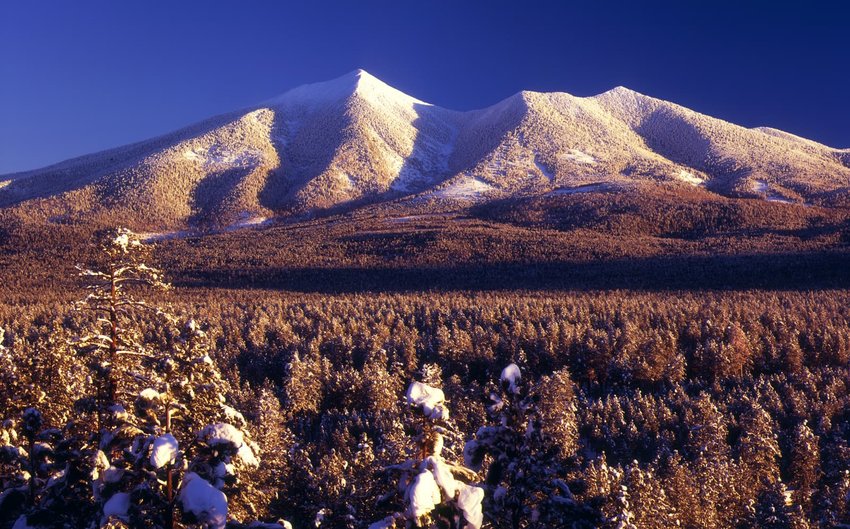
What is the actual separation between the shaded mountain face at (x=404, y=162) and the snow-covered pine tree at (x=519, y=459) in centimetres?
10734

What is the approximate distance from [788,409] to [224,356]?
98.9 feet

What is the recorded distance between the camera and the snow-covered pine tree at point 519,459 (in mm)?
6781

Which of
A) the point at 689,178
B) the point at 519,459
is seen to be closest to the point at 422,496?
the point at 519,459

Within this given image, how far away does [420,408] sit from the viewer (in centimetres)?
572

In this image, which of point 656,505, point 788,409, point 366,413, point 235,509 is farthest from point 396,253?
point 235,509

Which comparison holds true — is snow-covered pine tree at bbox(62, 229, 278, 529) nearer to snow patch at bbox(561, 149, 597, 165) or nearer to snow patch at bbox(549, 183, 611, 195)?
snow patch at bbox(549, 183, 611, 195)

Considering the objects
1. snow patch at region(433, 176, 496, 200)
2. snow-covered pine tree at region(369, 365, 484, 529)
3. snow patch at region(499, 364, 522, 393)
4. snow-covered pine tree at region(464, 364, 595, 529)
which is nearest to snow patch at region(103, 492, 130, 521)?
snow-covered pine tree at region(369, 365, 484, 529)

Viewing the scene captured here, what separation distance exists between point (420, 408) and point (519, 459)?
1.96 metres

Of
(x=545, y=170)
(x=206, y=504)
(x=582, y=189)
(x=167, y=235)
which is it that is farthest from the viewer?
(x=545, y=170)

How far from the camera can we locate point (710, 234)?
86.7 metres

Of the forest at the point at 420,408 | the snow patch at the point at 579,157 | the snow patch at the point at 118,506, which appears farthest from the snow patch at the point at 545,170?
the snow patch at the point at 118,506

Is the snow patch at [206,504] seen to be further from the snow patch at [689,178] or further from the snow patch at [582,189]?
the snow patch at [689,178]

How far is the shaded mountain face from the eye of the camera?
114125 millimetres

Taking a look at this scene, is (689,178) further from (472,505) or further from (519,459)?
(472,505)
